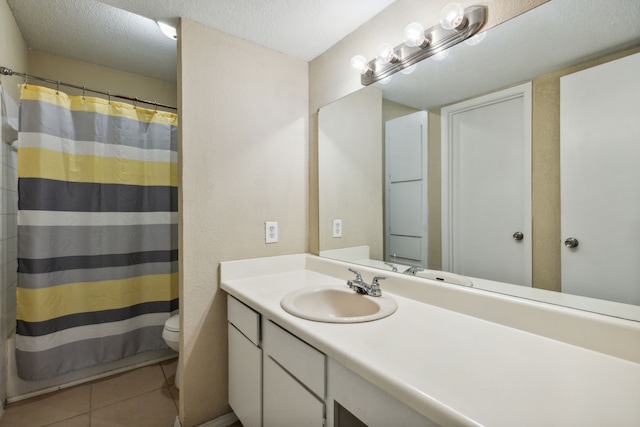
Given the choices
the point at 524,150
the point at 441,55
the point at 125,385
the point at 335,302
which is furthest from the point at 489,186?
the point at 125,385

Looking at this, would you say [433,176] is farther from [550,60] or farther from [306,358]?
[306,358]

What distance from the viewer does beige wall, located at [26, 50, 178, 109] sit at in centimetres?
206

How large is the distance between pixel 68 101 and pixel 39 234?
854 mm

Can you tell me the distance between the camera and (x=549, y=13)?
91 centimetres

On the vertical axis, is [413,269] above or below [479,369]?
above

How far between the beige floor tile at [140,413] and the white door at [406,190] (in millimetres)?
1550

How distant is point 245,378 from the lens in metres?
1.33

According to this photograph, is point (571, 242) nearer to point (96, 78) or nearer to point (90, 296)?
point (90, 296)

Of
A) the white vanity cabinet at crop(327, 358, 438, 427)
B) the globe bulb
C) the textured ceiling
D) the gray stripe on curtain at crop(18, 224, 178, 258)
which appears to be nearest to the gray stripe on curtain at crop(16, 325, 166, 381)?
the gray stripe on curtain at crop(18, 224, 178, 258)

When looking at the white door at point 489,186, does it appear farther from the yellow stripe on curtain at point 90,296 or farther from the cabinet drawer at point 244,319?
the yellow stripe on curtain at point 90,296

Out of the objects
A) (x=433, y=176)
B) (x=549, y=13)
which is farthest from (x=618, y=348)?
(x=549, y=13)

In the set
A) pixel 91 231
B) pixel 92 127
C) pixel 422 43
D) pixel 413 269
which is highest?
pixel 422 43

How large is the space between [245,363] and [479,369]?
1027 mm

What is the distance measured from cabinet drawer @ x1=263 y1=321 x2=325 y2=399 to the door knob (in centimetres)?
83
